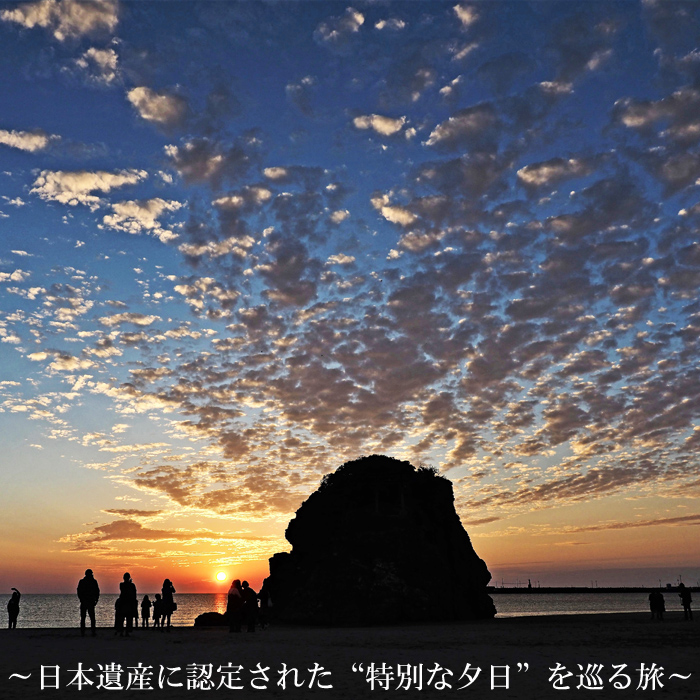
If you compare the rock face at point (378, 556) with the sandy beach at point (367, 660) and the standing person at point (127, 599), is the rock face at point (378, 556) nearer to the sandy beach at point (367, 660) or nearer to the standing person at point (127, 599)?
the standing person at point (127, 599)

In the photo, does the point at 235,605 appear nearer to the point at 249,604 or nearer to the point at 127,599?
the point at 249,604

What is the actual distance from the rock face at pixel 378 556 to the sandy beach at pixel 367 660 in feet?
51.2

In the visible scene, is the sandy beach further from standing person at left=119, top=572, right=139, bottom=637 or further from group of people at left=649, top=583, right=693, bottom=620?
group of people at left=649, top=583, right=693, bottom=620

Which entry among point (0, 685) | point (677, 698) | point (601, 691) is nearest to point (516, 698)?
point (601, 691)

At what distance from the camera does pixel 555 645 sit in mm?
22047

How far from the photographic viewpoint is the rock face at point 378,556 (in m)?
41.6

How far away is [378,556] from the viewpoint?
44.6m

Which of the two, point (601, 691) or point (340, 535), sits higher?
point (340, 535)

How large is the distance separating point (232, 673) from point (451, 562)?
40648 mm

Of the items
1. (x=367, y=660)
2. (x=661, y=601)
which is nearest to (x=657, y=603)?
(x=661, y=601)

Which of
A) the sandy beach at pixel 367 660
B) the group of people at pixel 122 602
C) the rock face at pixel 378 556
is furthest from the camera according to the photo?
the rock face at pixel 378 556

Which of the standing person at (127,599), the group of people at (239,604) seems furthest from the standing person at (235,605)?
the standing person at (127,599)

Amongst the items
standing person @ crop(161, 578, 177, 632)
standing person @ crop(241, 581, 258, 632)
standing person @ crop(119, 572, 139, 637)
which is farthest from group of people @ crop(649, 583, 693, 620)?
A: standing person @ crop(119, 572, 139, 637)

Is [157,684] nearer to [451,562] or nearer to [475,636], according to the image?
[475,636]
